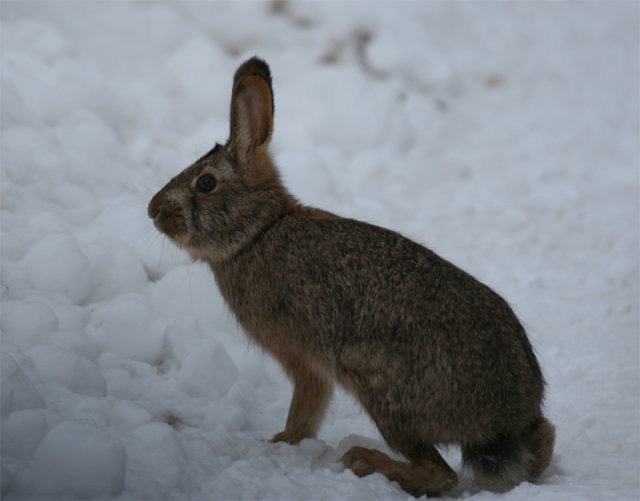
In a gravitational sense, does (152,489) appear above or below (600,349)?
below

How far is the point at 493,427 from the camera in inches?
140

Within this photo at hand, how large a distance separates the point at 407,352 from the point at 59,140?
3.20m

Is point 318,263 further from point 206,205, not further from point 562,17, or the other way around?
point 562,17

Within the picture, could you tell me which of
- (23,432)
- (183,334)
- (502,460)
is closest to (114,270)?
(183,334)

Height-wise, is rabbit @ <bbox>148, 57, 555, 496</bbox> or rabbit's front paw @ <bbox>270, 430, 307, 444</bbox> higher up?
rabbit @ <bbox>148, 57, 555, 496</bbox>

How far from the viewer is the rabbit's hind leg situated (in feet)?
11.7

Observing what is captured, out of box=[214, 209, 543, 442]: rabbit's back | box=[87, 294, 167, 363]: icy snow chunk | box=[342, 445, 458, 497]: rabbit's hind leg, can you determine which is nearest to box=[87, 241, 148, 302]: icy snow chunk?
box=[87, 294, 167, 363]: icy snow chunk

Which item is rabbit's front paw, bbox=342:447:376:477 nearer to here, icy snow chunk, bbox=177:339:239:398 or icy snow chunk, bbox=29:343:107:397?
icy snow chunk, bbox=177:339:239:398

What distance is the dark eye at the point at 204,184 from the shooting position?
4.15 metres

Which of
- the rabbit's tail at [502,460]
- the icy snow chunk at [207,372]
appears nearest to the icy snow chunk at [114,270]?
the icy snow chunk at [207,372]

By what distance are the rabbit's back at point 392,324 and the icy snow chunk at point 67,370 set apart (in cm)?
70

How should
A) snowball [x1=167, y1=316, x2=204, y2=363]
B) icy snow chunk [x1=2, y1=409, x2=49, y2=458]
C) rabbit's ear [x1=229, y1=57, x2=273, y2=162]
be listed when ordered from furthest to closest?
1. snowball [x1=167, y1=316, x2=204, y2=363]
2. rabbit's ear [x1=229, y1=57, x2=273, y2=162]
3. icy snow chunk [x1=2, y1=409, x2=49, y2=458]

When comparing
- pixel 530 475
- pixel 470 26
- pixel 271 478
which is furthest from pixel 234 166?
pixel 470 26

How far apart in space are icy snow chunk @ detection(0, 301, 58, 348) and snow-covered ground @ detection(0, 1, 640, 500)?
0.01m
